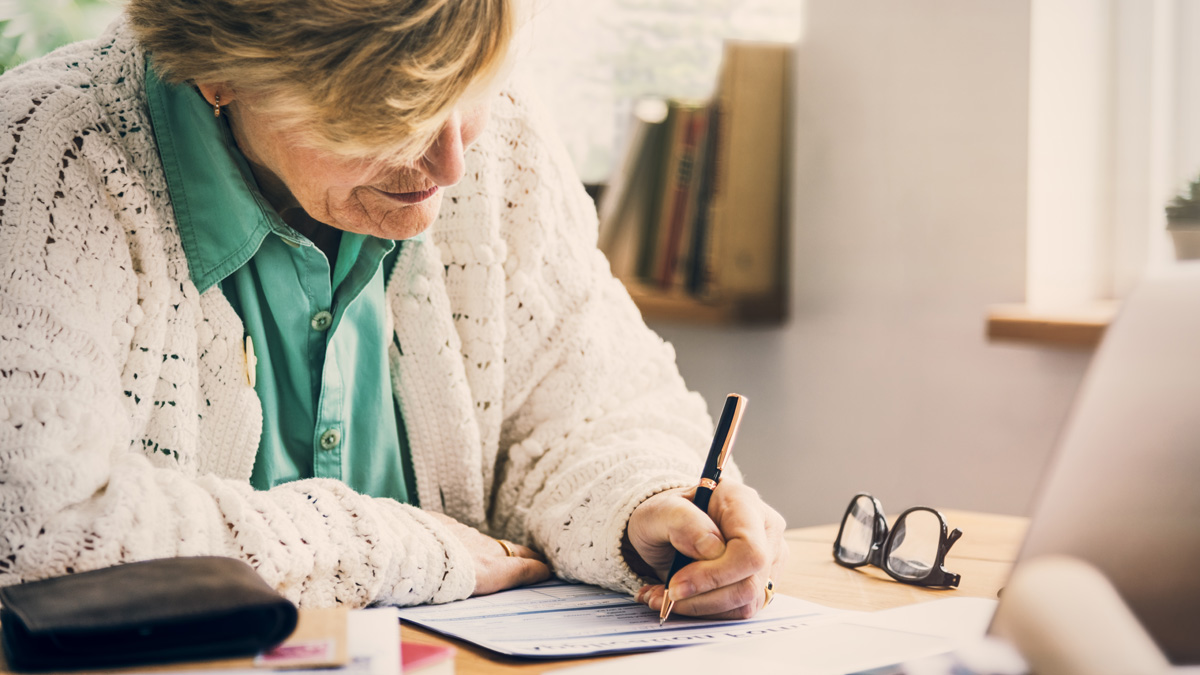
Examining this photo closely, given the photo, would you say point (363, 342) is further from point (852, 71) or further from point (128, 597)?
point (852, 71)

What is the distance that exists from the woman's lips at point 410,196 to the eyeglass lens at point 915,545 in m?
0.52

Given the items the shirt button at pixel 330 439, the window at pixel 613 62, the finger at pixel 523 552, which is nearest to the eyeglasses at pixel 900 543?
the finger at pixel 523 552

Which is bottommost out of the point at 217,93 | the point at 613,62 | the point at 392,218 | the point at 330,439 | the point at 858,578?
the point at 858,578

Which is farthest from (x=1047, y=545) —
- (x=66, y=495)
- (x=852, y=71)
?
(x=852, y=71)

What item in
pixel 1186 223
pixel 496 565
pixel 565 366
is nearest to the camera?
pixel 496 565

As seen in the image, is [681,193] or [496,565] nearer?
[496,565]

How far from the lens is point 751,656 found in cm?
61

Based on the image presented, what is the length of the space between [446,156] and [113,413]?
342 mm

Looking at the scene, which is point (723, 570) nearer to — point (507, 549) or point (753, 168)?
point (507, 549)

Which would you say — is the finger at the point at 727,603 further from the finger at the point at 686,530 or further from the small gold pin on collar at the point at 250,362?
the small gold pin on collar at the point at 250,362

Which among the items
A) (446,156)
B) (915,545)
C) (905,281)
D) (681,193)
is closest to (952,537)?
(915,545)

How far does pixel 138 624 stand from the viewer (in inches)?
20.8

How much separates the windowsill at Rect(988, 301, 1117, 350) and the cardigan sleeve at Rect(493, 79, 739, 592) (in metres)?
0.62

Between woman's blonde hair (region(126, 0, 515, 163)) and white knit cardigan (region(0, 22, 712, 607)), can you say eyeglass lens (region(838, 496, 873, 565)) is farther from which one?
woman's blonde hair (region(126, 0, 515, 163))
